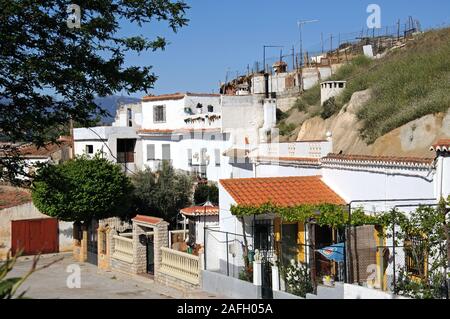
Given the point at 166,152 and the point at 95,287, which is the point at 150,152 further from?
the point at 95,287

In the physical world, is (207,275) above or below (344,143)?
below

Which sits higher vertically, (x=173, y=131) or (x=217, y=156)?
(x=173, y=131)

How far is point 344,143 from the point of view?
29.3 meters

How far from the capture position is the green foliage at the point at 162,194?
33.3 meters

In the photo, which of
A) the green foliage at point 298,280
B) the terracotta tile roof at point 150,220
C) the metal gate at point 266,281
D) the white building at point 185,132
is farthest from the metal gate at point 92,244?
the green foliage at point 298,280

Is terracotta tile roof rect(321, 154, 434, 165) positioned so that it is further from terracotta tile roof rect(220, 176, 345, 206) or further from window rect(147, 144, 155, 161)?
window rect(147, 144, 155, 161)

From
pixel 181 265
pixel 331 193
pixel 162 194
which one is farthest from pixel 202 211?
pixel 162 194

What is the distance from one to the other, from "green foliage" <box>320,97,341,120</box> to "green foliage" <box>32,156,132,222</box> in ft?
34.5

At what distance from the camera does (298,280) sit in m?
17.3

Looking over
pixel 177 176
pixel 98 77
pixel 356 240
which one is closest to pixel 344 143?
pixel 177 176

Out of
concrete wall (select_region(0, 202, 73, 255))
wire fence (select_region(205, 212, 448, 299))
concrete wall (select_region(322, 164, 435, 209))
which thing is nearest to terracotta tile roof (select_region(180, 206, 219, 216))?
wire fence (select_region(205, 212, 448, 299))

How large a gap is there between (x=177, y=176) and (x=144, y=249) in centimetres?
1031

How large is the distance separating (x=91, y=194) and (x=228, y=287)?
486 inches

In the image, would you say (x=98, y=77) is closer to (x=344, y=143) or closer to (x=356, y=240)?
(x=356, y=240)
